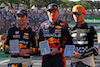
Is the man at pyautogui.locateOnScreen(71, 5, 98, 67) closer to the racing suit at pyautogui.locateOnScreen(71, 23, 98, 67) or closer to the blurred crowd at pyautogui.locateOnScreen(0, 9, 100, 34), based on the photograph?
the racing suit at pyautogui.locateOnScreen(71, 23, 98, 67)

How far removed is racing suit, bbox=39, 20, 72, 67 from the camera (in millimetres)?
4734

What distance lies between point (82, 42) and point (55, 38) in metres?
0.65

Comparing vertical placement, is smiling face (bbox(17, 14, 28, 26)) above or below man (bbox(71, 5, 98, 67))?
above

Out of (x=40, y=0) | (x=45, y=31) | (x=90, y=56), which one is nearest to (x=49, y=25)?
(x=45, y=31)

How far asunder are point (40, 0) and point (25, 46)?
81653 mm

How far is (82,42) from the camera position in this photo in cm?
442

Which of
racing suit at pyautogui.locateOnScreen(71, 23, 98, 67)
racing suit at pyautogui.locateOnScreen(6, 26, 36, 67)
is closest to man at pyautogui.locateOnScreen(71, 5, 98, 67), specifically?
racing suit at pyautogui.locateOnScreen(71, 23, 98, 67)

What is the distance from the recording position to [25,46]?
501cm

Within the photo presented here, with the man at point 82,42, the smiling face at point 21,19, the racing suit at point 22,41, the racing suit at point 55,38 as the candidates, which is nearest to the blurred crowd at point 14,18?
the racing suit at point 22,41

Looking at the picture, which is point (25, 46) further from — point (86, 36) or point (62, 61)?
point (86, 36)

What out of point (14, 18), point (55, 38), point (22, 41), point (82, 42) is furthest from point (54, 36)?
point (14, 18)

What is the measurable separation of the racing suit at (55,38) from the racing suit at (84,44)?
268mm

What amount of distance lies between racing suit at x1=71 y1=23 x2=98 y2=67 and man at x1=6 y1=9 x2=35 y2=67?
1.13 metres

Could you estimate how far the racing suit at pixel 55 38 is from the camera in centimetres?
473
